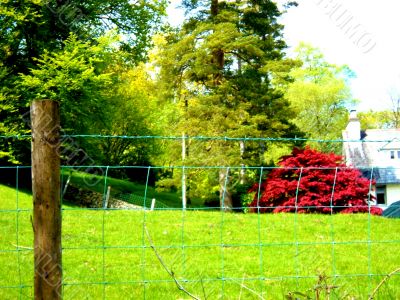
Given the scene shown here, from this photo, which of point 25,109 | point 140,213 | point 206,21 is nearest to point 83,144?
point 25,109

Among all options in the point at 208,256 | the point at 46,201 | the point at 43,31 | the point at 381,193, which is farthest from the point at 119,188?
the point at 46,201

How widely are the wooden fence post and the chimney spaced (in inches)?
1325

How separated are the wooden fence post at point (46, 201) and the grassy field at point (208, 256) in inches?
37.1

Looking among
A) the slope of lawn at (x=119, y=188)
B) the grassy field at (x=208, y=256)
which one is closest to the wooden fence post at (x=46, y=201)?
the grassy field at (x=208, y=256)

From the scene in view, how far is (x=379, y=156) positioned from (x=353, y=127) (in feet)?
10.0

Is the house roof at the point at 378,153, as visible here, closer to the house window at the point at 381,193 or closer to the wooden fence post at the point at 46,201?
the house window at the point at 381,193

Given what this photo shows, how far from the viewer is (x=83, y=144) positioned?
22.8 meters

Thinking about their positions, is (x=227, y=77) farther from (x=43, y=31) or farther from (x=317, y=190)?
(x=317, y=190)

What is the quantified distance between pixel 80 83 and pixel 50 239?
17.3 meters

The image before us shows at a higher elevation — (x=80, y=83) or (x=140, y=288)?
(x=80, y=83)

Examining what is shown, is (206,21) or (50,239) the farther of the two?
(206,21)

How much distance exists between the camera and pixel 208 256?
7434mm

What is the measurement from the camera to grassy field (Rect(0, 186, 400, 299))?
5.58 metres

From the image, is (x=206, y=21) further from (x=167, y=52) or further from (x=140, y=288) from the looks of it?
(x=140, y=288)
